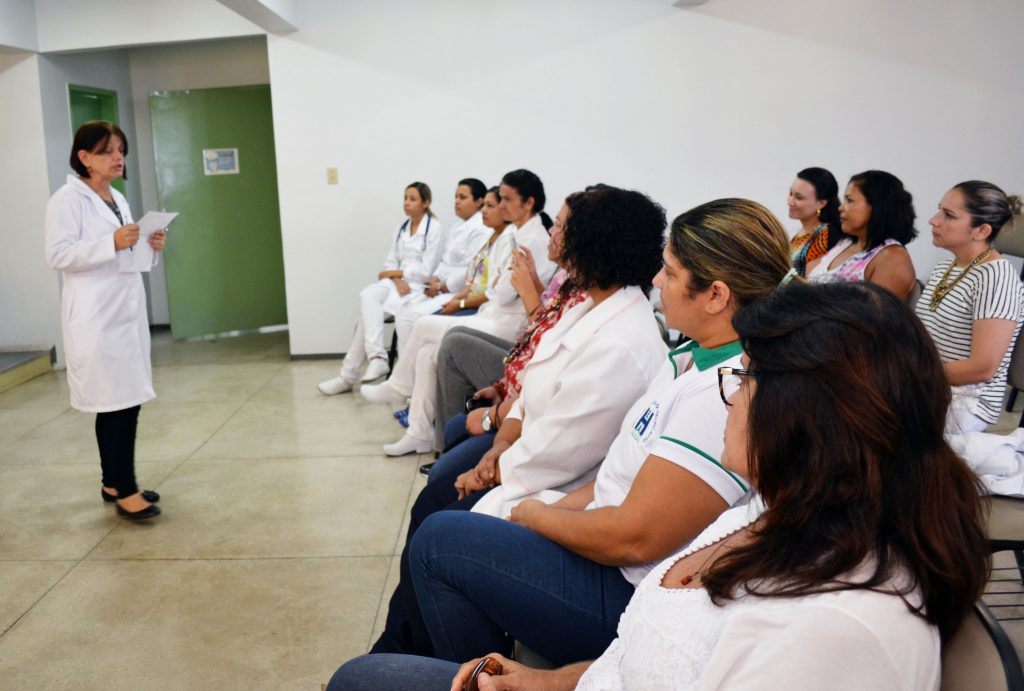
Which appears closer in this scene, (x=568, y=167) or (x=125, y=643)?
(x=125, y=643)

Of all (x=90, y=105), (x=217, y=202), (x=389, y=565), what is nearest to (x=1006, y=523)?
(x=389, y=565)

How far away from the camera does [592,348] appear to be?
1837 mm

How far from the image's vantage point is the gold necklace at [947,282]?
2.66 metres

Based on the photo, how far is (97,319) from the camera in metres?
3.05

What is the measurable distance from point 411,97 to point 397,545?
3846 mm

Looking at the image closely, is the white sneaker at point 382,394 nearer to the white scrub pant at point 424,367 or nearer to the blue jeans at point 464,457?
the white scrub pant at point 424,367

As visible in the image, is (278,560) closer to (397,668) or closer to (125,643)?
(125,643)

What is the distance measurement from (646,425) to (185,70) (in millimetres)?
6795

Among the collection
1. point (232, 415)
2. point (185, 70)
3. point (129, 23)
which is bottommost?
point (232, 415)

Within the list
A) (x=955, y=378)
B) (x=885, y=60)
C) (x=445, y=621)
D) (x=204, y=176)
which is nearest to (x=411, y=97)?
(x=204, y=176)

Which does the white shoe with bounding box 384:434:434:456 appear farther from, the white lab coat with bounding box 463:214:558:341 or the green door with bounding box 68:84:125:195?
the green door with bounding box 68:84:125:195

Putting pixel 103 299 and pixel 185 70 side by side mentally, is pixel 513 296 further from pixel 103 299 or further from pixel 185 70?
pixel 185 70

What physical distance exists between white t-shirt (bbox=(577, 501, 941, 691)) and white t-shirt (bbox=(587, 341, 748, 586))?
378mm

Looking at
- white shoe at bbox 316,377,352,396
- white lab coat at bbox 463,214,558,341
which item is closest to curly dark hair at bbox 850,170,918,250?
white lab coat at bbox 463,214,558,341
